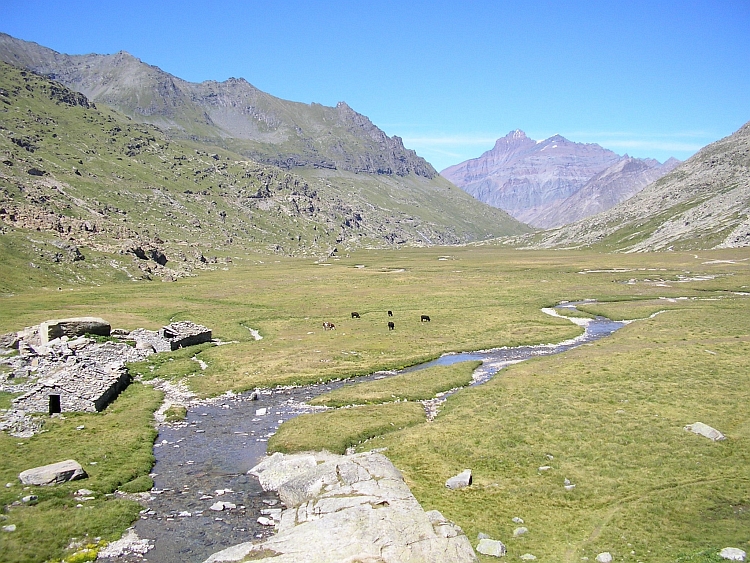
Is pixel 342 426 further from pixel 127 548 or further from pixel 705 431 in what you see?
pixel 705 431

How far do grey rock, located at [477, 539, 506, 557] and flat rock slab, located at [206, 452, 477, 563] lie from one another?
1.94 meters

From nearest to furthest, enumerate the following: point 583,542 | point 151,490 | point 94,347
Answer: point 583,542 < point 151,490 < point 94,347

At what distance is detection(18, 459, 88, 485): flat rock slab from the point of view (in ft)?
83.4

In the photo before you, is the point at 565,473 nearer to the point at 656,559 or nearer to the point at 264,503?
→ the point at 656,559

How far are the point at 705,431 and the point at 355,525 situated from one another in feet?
73.5

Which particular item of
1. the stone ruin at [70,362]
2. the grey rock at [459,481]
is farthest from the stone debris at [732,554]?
the stone ruin at [70,362]

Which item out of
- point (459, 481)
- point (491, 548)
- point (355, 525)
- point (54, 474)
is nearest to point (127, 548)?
point (54, 474)

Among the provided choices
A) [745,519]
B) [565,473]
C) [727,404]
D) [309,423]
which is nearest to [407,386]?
[309,423]

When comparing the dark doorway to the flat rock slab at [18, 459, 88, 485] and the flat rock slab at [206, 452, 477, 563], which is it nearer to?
the flat rock slab at [18, 459, 88, 485]

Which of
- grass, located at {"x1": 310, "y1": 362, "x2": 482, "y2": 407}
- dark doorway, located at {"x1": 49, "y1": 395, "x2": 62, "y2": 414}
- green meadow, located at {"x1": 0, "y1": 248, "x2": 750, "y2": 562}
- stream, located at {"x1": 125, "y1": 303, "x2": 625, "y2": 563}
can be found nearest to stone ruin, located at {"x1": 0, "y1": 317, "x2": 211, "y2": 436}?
dark doorway, located at {"x1": 49, "y1": 395, "x2": 62, "y2": 414}

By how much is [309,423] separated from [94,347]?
93.8 feet

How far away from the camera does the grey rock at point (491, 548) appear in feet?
65.5

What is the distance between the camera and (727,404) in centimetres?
3566

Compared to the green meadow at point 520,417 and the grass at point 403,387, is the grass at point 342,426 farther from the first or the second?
the grass at point 403,387
